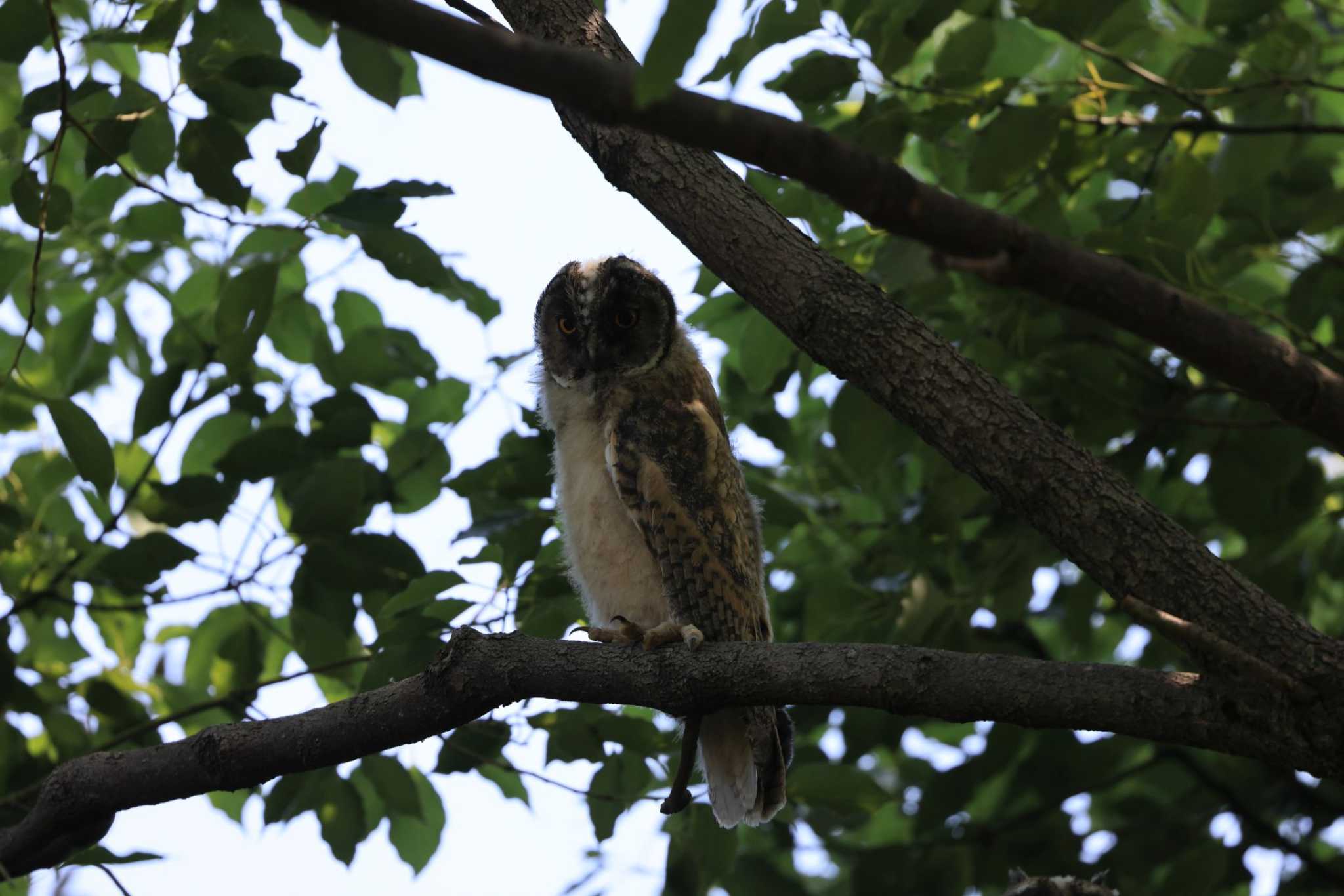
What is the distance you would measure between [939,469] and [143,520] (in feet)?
9.02

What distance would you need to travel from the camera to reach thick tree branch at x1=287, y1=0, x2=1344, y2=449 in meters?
1.30

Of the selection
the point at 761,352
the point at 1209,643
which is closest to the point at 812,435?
the point at 761,352

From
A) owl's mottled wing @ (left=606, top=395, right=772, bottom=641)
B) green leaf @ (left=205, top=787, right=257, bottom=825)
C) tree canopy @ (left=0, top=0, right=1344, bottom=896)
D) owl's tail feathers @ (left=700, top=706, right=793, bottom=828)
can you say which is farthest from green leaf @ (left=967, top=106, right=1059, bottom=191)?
green leaf @ (left=205, top=787, right=257, bottom=825)

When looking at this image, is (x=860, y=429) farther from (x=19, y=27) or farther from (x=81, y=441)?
(x=19, y=27)

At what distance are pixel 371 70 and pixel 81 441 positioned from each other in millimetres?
1252

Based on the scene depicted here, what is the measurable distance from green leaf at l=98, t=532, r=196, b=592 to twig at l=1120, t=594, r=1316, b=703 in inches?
97.1

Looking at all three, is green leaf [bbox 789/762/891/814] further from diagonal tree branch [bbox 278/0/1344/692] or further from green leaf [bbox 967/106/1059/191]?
green leaf [bbox 967/106/1059/191]

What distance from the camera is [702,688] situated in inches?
93.7

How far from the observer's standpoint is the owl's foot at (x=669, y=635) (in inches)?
109

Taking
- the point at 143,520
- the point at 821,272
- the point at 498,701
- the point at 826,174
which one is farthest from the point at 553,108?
the point at 143,520

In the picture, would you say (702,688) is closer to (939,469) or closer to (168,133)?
(939,469)

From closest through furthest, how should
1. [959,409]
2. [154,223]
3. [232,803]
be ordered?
[959,409], [154,223], [232,803]

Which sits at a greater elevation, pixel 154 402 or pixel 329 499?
pixel 154 402

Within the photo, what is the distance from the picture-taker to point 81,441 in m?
2.94
